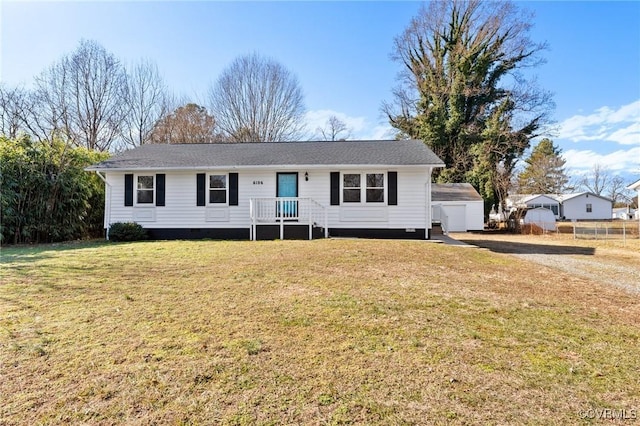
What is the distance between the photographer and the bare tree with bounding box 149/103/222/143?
2592 centimetres

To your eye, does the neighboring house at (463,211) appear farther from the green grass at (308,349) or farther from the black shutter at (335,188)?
the green grass at (308,349)

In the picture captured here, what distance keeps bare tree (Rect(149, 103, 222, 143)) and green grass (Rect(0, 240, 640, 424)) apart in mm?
22198

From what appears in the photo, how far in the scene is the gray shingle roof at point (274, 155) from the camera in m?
12.4

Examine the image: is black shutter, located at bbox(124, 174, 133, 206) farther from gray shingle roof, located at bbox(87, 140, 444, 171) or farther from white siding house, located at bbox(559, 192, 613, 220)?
white siding house, located at bbox(559, 192, 613, 220)

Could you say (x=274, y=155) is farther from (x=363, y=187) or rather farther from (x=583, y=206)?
(x=583, y=206)

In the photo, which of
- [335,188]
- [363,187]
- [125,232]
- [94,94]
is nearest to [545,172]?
[363,187]

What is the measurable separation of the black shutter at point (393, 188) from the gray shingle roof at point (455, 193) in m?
11.6

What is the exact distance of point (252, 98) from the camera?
86.1 feet

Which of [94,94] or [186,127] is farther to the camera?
[186,127]

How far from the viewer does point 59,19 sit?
1067cm

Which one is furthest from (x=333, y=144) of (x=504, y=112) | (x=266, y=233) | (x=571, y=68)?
(x=504, y=112)

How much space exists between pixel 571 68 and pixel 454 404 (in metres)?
18.3

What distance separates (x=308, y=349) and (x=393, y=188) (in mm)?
10015


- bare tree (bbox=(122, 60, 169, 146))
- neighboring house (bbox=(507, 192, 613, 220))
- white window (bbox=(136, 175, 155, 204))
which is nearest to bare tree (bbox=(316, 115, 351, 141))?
bare tree (bbox=(122, 60, 169, 146))
